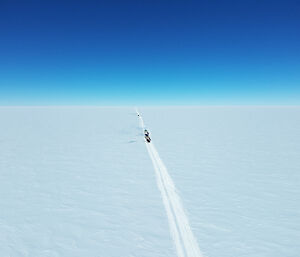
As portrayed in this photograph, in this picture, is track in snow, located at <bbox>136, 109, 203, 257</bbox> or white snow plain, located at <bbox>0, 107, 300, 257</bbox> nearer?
track in snow, located at <bbox>136, 109, 203, 257</bbox>

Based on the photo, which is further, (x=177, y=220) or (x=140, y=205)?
(x=140, y=205)

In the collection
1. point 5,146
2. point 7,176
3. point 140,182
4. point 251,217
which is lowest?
point 251,217

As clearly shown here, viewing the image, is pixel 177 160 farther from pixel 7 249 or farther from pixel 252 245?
pixel 7 249

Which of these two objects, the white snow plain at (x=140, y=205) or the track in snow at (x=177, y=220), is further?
the white snow plain at (x=140, y=205)

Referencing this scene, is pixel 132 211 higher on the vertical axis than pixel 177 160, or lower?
lower

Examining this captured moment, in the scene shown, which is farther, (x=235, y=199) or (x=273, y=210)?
(x=235, y=199)

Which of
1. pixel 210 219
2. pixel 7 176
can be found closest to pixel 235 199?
pixel 210 219

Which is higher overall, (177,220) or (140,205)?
(140,205)

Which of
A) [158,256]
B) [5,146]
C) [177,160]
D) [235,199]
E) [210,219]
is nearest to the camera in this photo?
[158,256]
